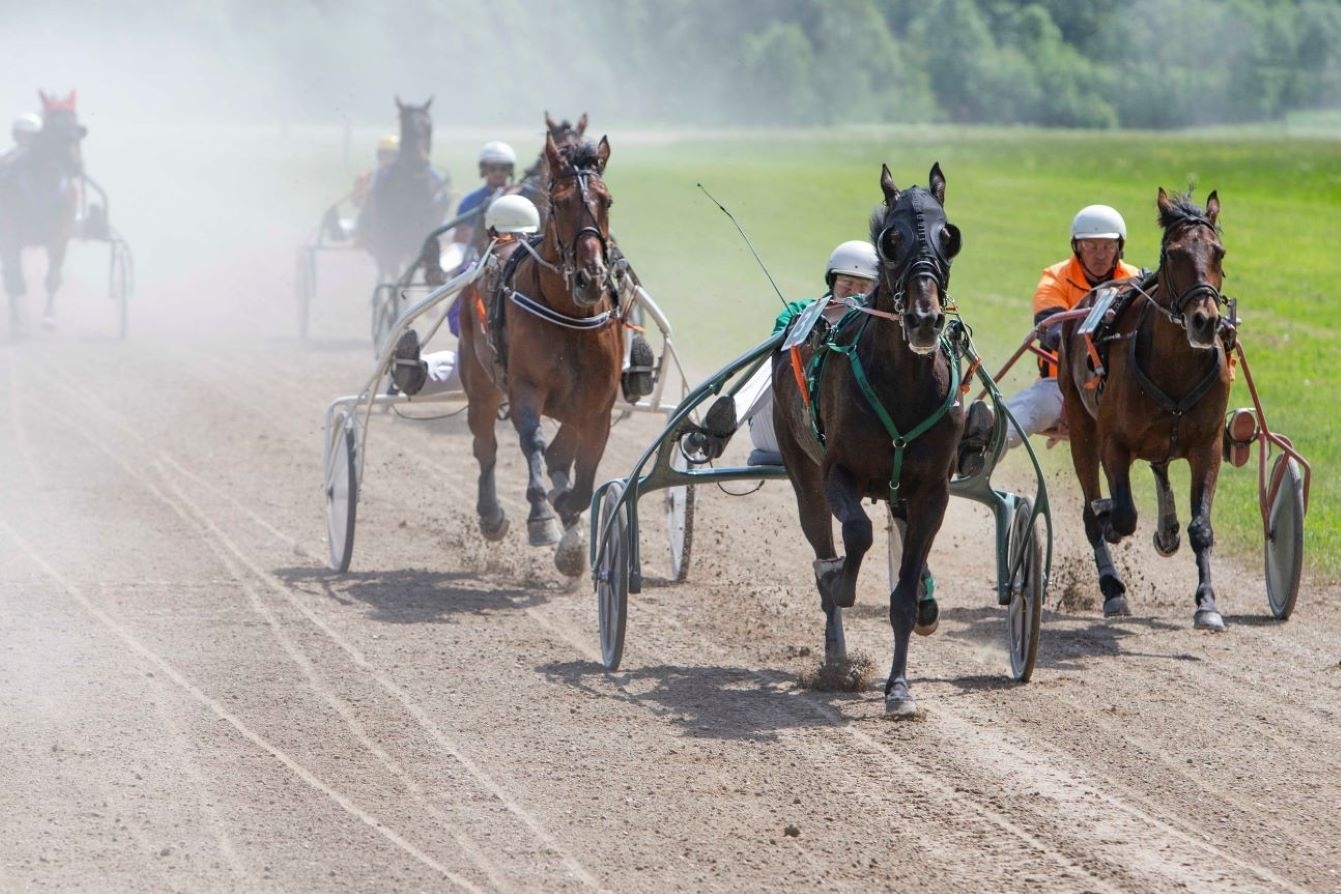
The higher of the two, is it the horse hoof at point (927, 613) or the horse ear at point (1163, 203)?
the horse ear at point (1163, 203)

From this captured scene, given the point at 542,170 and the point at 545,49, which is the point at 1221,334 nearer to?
the point at 542,170

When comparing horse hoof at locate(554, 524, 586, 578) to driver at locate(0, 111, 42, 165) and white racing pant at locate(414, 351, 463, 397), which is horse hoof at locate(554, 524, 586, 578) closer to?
white racing pant at locate(414, 351, 463, 397)

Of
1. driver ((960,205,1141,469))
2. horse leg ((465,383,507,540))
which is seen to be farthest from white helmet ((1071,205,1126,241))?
horse leg ((465,383,507,540))

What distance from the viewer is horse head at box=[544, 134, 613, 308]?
7.80m

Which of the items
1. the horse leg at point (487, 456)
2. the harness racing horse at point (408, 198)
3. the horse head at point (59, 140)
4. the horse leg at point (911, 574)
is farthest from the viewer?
the horse head at point (59, 140)

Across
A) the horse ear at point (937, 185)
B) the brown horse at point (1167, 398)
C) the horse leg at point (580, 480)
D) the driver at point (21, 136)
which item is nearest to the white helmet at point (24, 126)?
the driver at point (21, 136)

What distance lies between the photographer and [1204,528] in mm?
7691

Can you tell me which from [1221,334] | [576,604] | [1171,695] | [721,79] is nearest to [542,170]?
Result: [576,604]

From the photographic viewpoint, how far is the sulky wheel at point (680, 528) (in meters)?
8.48

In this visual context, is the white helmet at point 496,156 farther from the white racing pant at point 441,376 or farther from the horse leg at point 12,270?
the horse leg at point 12,270

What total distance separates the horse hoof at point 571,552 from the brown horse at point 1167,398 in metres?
2.24

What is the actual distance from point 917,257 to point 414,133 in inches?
505

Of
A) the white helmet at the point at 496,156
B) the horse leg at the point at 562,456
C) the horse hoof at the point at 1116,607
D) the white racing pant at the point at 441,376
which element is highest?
the white helmet at the point at 496,156

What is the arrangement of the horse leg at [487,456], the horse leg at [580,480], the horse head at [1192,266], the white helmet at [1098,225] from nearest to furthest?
the horse head at [1192,266] → the horse leg at [580,480] → the white helmet at [1098,225] → the horse leg at [487,456]
